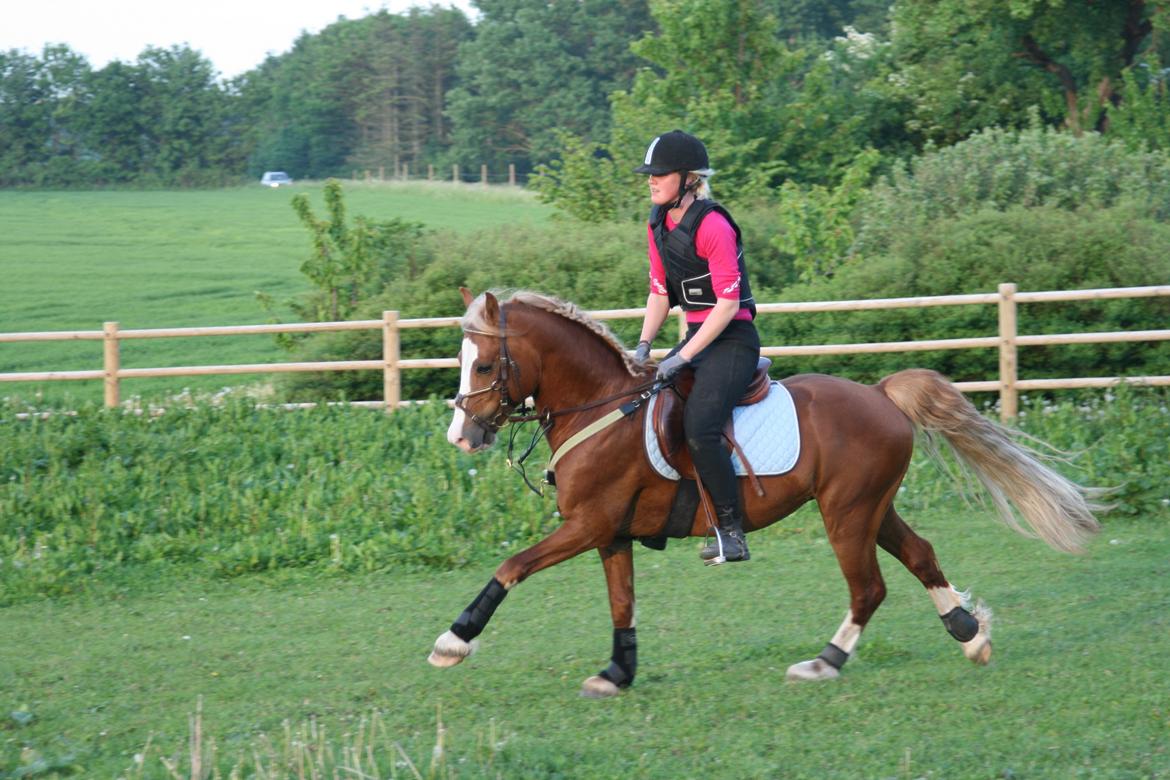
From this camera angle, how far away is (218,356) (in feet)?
80.8

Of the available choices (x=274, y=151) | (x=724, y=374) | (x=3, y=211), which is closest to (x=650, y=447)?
(x=724, y=374)

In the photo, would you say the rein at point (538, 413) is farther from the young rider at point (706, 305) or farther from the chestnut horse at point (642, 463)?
the young rider at point (706, 305)

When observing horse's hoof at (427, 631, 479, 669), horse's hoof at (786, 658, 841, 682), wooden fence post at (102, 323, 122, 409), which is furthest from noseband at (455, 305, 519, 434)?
wooden fence post at (102, 323, 122, 409)

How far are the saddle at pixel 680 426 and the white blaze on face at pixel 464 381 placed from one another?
3.12ft

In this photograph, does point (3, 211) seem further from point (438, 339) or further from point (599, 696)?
point (599, 696)

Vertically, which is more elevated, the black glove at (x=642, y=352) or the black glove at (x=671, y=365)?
the black glove at (x=642, y=352)

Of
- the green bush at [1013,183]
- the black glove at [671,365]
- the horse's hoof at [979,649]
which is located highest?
the green bush at [1013,183]

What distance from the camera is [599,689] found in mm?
5965

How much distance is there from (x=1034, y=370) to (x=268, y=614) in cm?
865

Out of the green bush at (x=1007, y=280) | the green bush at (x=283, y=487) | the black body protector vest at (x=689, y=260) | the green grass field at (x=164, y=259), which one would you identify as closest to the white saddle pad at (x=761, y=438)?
the black body protector vest at (x=689, y=260)

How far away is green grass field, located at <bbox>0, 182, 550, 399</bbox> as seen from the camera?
81.4 ft

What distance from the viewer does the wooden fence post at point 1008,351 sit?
11.8m

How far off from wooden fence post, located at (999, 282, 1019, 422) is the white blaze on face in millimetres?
7593

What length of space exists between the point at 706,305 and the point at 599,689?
76.6 inches
